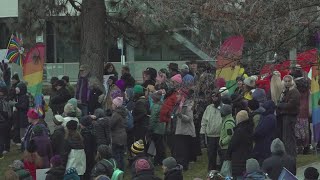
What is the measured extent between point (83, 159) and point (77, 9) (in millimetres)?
6460

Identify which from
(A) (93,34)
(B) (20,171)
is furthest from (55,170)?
(A) (93,34)

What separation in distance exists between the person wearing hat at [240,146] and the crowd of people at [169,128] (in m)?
0.02

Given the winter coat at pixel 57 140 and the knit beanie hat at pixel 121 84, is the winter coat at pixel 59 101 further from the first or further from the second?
the winter coat at pixel 57 140

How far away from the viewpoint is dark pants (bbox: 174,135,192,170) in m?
13.4

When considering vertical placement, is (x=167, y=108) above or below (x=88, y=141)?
above

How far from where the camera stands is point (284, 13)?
8523 millimetres

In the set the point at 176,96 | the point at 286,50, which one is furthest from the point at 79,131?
the point at 286,50

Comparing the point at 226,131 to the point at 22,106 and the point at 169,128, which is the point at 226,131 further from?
the point at 22,106

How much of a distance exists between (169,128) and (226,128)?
6.01 feet

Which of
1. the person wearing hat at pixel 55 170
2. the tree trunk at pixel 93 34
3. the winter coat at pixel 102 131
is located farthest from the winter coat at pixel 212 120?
the tree trunk at pixel 93 34

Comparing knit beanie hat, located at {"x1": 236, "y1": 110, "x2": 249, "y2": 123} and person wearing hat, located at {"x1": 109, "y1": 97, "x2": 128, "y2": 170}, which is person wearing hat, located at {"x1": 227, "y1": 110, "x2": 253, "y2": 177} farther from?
person wearing hat, located at {"x1": 109, "y1": 97, "x2": 128, "y2": 170}

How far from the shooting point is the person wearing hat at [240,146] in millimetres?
11523

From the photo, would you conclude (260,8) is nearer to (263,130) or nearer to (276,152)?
(276,152)

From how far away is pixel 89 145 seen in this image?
12.3m
